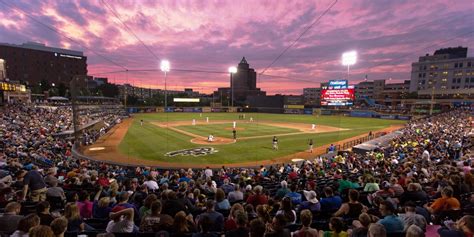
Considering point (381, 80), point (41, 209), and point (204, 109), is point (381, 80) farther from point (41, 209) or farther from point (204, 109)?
point (41, 209)

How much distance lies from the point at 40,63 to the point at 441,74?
159838mm

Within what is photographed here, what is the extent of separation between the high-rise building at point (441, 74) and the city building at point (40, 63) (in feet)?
455

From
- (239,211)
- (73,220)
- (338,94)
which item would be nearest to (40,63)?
(338,94)

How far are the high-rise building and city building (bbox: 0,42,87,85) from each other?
455ft

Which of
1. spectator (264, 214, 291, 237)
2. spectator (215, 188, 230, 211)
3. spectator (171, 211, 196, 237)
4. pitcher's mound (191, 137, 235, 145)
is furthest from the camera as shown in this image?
pitcher's mound (191, 137, 235, 145)

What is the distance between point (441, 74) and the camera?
338 feet

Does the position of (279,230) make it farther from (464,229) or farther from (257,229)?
(464,229)

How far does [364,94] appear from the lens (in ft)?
477

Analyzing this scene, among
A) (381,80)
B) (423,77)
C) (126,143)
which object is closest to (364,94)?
(381,80)

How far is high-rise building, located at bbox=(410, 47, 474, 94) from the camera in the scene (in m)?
95.7

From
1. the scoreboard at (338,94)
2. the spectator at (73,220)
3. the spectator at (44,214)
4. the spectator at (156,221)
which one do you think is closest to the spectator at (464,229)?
the spectator at (156,221)

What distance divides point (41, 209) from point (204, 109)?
86.8 metres

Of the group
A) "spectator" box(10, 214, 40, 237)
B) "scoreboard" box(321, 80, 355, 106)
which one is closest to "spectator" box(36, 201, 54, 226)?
"spectator" box(10, 214, 40, 237)

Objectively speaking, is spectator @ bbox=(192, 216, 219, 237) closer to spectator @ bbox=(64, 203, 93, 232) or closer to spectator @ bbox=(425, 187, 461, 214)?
spectator @ bbox=(64, 203, 93, 232)
